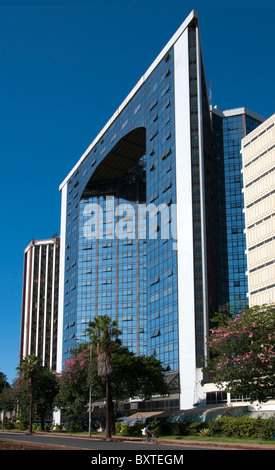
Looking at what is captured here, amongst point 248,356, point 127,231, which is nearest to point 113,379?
point 248,356

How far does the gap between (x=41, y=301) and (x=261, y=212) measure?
117m

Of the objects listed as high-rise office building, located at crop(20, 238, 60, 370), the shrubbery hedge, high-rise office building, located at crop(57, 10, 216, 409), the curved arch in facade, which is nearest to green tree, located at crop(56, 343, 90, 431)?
high-rise office building, located at crop(57, 10, 216, 409)

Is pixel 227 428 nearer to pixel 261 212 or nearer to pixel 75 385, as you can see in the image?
pixel 75 385

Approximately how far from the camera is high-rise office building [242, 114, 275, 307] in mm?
64500

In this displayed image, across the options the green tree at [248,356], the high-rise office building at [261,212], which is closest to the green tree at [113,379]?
the high-rise office building at [261,212]

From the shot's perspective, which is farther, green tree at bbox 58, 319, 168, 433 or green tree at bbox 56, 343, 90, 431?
green tree at bbox 56, 343, 90, 431

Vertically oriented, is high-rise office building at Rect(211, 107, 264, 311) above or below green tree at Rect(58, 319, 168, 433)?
above

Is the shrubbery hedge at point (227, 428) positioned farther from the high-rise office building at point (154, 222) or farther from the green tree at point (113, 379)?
the high-rise office building at point (154, 222)

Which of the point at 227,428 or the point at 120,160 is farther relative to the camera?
the point at 120,160

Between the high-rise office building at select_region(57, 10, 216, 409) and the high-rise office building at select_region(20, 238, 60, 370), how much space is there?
4038 cm

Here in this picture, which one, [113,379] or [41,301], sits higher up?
[41,301]

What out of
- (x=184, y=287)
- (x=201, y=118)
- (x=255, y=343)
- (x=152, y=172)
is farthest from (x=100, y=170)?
(x=255, y=343)

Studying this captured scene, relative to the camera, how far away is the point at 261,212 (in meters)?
67.2

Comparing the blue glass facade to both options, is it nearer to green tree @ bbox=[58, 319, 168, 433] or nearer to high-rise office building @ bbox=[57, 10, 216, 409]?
high-rise office building @ bbox=[57, 10, 216, 409]
